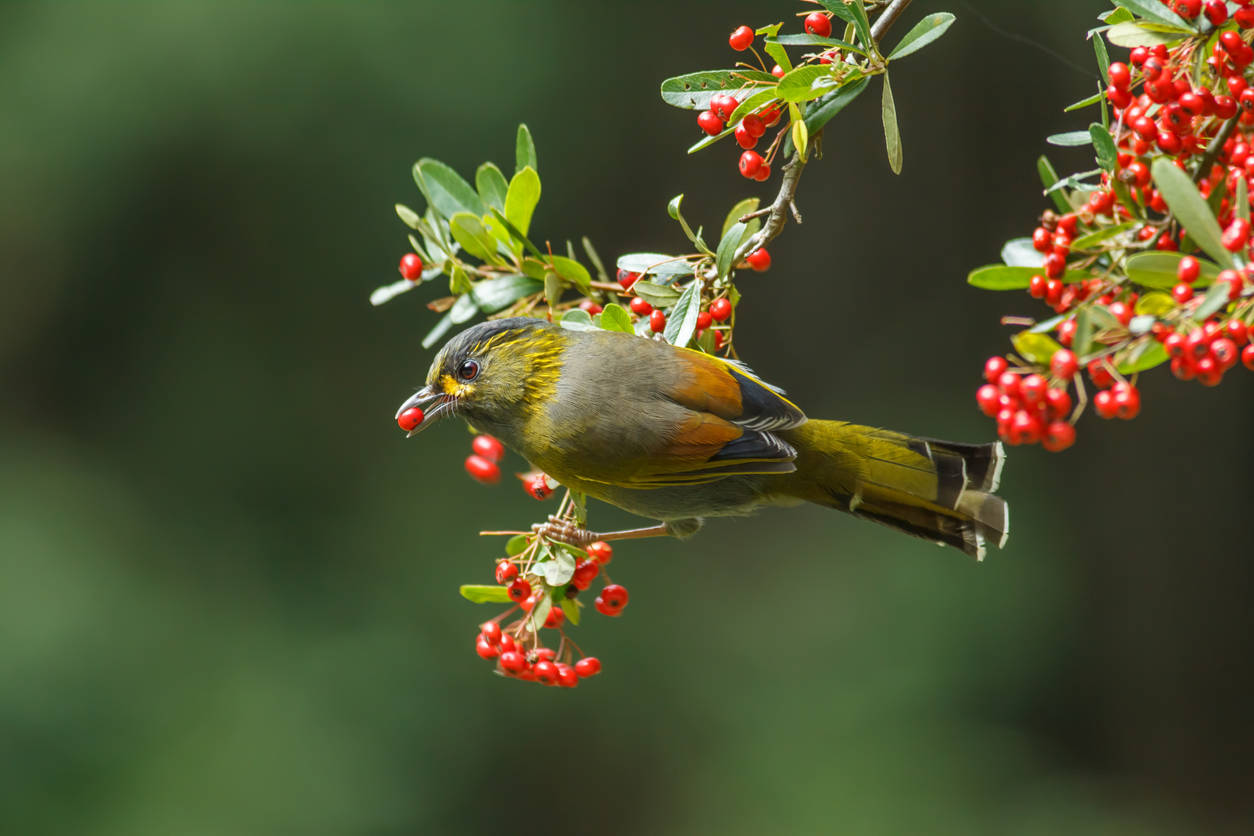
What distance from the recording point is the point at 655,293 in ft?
7.62

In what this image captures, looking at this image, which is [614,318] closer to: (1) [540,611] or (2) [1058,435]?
(1) [540,611]

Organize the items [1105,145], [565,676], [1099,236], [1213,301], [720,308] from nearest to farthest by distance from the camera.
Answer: [1213,301]
[1099,236]
[1105,145]
[720,308]
[565,676]

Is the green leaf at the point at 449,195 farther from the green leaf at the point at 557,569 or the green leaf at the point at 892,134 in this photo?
the green leaf at the point at 892,134

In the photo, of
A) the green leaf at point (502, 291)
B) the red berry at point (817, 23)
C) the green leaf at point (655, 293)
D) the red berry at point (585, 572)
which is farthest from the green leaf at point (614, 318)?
the red berry at point (817, 23)

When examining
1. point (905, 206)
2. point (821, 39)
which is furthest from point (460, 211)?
point (905, 206)

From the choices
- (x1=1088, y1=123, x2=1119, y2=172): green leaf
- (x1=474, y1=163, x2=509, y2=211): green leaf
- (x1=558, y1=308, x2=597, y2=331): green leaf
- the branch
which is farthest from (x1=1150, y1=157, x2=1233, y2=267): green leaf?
(x1=474, y1=163, x2=509, y2=211): green leaf

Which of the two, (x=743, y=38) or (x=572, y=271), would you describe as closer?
(x=743, y=38)

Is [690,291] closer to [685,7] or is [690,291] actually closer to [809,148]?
[809,148]

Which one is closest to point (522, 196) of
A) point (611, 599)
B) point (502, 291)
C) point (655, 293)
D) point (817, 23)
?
point (502, 291)

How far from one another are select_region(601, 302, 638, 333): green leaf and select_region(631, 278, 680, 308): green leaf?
68mm

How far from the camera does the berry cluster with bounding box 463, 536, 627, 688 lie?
7.96ft

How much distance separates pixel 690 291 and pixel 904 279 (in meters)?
4.79

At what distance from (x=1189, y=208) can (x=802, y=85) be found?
750 mm

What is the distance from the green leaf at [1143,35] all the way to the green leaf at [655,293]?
36.2 inches
